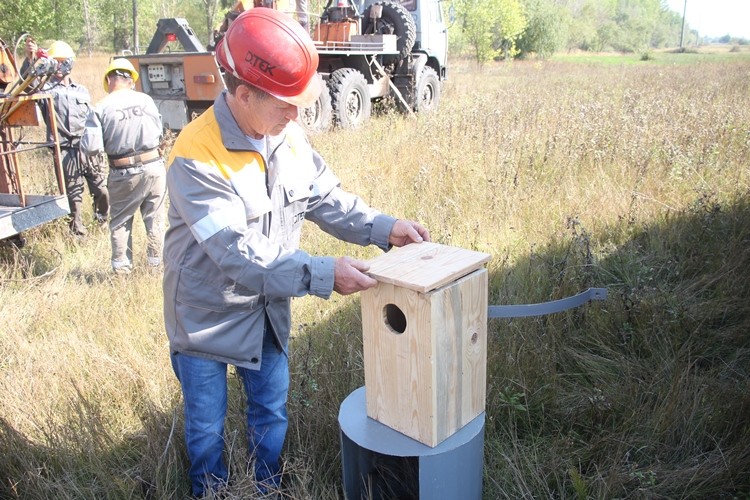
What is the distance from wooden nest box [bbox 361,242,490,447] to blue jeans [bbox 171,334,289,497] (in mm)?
404

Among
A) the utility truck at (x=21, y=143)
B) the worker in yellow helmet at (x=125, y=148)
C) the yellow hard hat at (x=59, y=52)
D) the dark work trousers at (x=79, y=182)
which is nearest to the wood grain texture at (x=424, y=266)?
the worker in yellow helmet at (x=125, y=148)

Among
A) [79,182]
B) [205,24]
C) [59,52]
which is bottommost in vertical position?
[79,182]

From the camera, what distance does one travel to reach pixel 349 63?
10.4 meters

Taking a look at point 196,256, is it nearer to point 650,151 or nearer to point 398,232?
point 398,232

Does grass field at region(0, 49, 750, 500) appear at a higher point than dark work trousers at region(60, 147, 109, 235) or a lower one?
lower

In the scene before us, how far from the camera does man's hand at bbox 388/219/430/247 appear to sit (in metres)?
2.17

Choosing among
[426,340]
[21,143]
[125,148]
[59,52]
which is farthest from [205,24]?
[426,340]

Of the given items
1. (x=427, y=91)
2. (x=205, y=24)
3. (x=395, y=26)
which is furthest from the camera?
(x=205, y=24)

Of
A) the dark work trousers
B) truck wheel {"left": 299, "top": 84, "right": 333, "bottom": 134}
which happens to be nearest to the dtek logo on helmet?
the dark work trousers

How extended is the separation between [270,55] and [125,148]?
3.22 metres

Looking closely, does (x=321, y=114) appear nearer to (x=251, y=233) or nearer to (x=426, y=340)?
(x=251, y=233)

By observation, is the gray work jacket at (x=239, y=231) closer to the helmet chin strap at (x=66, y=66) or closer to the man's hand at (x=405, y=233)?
the man's hand at (x=405, y=233)

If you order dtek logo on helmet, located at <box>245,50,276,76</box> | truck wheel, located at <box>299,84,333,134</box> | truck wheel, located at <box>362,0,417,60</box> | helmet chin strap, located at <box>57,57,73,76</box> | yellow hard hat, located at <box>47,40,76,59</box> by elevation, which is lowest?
truck wheel, located at <box>299,84,333,134</box>

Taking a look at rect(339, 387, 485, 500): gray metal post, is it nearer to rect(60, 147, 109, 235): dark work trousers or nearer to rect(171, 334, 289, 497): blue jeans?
rect(171, 334, 289, 497): blue jeans
